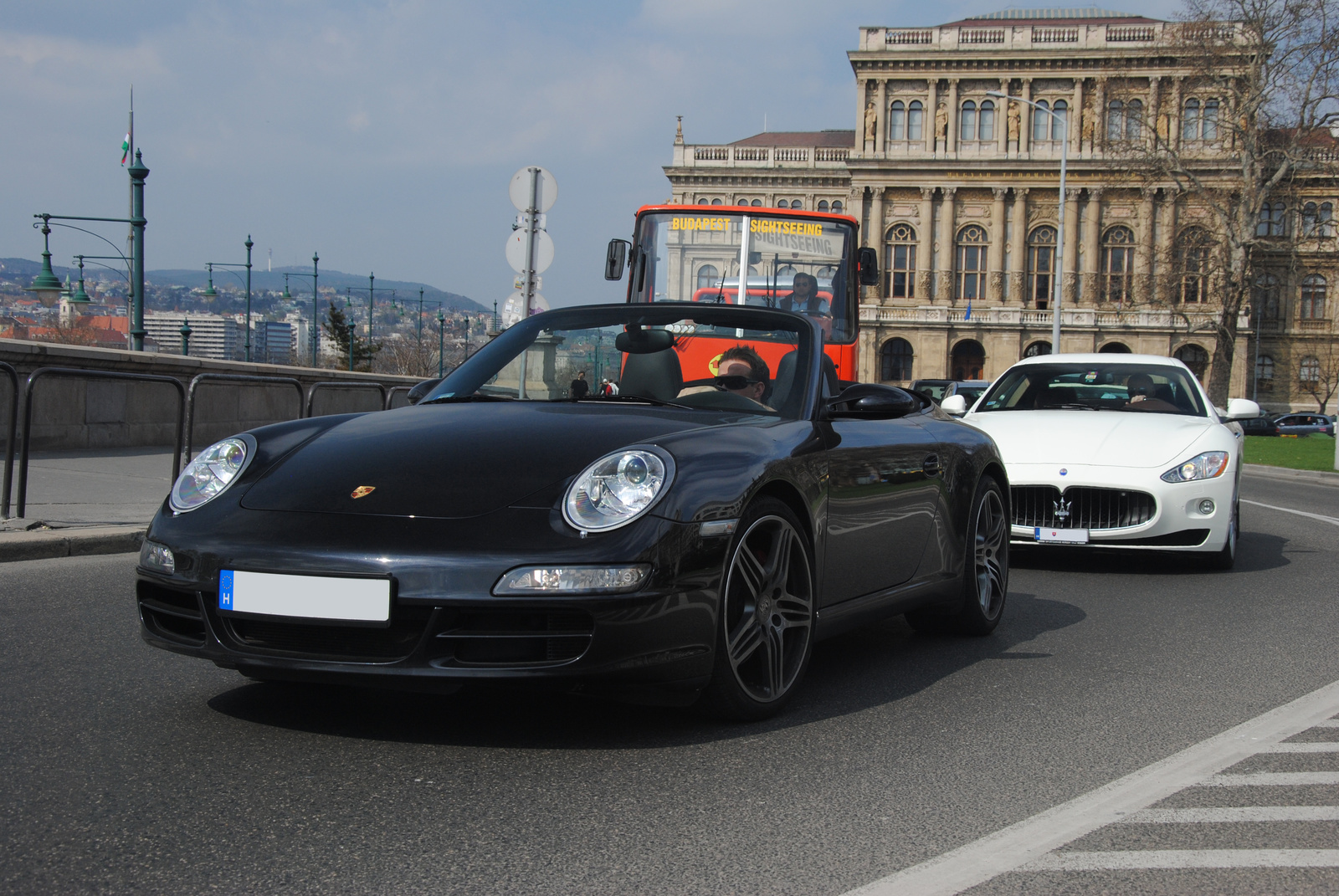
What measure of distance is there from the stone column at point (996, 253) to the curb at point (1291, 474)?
2243 inches

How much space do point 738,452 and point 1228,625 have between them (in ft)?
11.7

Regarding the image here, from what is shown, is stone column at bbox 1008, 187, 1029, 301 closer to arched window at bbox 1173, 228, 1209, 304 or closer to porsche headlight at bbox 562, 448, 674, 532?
arched window at bbox 1173, 228, 1209, 304

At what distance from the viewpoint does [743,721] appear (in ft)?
13.5

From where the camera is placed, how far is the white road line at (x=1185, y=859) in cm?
294

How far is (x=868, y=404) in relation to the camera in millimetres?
4746

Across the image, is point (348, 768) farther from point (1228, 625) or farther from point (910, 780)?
point (1228, 625)

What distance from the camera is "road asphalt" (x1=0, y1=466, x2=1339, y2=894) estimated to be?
2.81 m

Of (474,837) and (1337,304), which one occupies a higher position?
(1337,304)

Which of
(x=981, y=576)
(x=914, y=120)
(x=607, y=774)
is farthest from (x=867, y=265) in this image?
(x=914, y=120)

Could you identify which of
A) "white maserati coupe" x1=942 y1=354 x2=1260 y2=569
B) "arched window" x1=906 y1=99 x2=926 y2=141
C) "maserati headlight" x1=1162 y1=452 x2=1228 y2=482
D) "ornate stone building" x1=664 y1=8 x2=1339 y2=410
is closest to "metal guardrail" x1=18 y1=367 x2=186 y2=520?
"white maserati coupe" x1=942 y1=354 x2=1260 y2=569

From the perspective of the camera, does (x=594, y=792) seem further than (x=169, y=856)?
Yes

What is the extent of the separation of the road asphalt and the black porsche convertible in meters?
0.26

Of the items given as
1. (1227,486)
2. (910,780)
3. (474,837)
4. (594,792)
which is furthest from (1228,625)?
(474,837)

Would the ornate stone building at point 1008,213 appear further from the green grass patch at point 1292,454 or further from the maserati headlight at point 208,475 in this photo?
the maserati headlight at point 208,475
